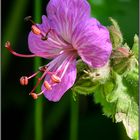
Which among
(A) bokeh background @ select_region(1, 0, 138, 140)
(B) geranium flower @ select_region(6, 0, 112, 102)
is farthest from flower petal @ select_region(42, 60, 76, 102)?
(A) bokeh background @ select_region(1, 0, 138, 140)

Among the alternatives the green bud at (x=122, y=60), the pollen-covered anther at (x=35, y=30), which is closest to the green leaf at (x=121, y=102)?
the green bud at (x=122, y=60)

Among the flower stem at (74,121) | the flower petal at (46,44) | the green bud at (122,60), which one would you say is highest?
the flower petal at (46,44)

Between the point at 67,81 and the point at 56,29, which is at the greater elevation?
the point at 56,29

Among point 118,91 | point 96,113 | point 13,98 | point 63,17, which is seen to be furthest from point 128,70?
point 13,98

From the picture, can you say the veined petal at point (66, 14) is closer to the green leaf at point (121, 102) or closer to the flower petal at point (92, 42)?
the flower petal at point (92, 42)

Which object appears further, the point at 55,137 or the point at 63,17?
the point at 55,137

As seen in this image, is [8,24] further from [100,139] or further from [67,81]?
[67,81]

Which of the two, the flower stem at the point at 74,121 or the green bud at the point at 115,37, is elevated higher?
the green bud at the point at 115,37
